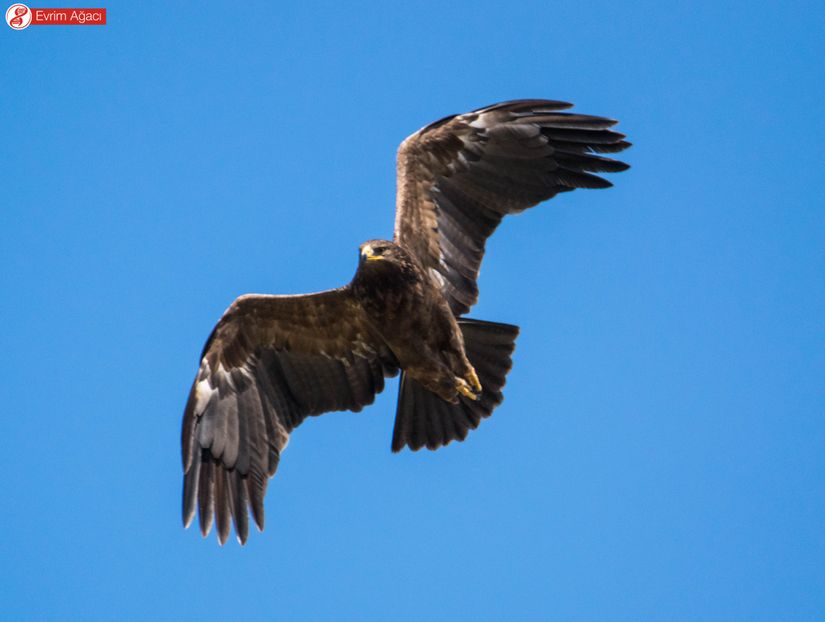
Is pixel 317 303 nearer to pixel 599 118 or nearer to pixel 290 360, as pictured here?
pixel 290 360

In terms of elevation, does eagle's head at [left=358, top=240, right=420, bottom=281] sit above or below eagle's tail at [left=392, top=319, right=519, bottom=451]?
above

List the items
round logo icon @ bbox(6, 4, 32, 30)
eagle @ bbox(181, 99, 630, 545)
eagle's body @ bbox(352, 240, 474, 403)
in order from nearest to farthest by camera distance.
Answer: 1. eagle's body @ bbox(352, 240, 474, 403)
2. eagle @ bbox(181, 99, 630, 545)
3. round logo icon @ bbox(6, 4, 32, 30)

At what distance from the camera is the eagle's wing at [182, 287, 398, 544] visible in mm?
12539

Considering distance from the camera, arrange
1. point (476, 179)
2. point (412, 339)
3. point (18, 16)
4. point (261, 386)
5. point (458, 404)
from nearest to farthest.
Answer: point (412, 339), point (476, 179), point (458, 404), point (261, 386), point (18, 16)

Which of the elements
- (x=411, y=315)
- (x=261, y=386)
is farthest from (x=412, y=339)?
(x=261, y=386)

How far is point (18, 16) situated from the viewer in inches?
639

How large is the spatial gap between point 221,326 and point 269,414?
0.96 m

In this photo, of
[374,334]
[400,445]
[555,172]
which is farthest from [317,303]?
[555,172]

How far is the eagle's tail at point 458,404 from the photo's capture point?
12695 mm

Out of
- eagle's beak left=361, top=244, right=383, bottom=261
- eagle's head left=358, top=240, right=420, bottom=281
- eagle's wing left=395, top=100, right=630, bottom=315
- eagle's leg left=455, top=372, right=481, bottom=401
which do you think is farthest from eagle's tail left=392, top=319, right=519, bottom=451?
eagle's beak left=361, top=244, right=383, bottom=261

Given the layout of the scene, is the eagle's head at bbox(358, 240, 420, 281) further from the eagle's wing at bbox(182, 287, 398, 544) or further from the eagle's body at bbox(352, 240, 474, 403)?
the eagle's wing at bbox(182, 287, 398, 544)

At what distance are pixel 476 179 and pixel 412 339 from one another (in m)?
1.72

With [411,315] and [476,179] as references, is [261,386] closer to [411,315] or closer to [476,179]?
[411,315]

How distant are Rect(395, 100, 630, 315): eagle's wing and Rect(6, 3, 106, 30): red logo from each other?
195 inches
